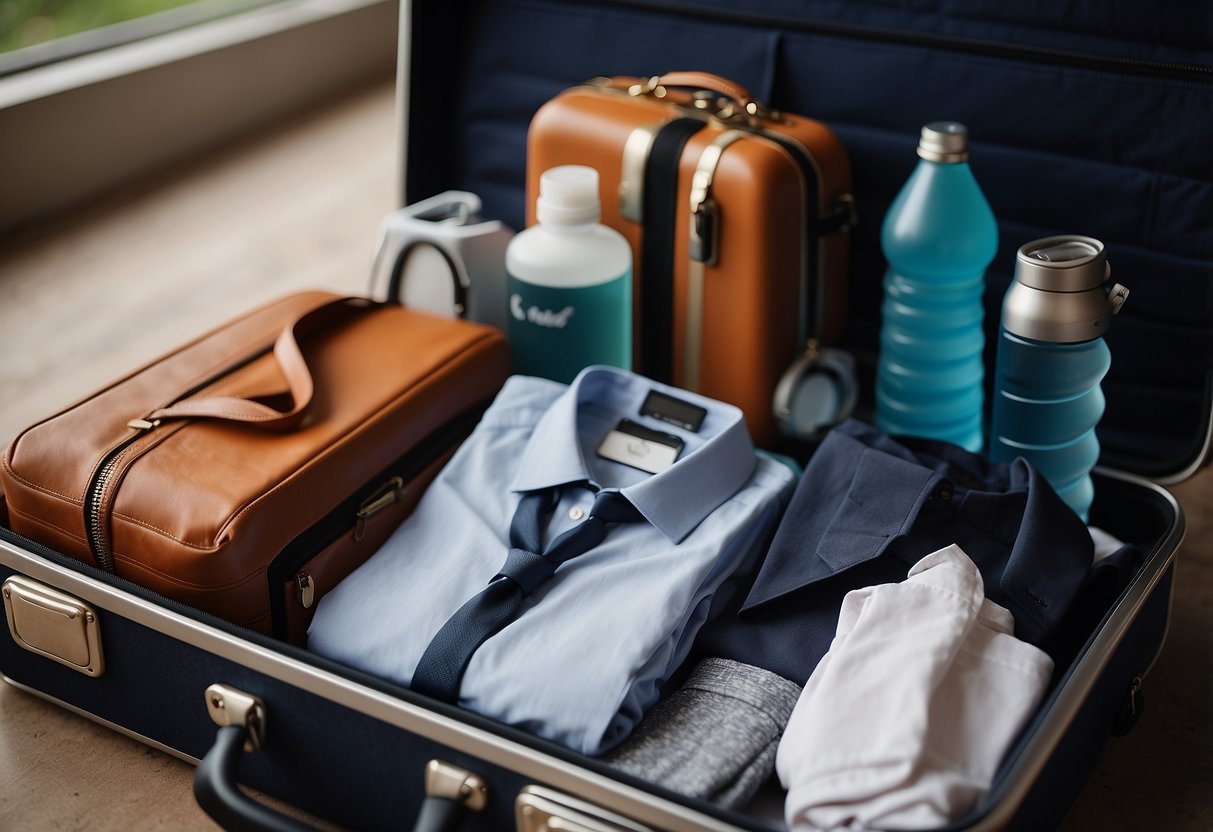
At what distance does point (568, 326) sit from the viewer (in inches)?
41.8

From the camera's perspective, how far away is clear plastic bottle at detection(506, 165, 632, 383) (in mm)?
1022

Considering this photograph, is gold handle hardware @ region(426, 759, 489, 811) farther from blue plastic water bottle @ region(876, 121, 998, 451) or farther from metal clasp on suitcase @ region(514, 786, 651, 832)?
blue plastic water bottle @ region(876, 121, 998, 451)

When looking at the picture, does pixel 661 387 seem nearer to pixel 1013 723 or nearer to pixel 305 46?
pixel 1013 723

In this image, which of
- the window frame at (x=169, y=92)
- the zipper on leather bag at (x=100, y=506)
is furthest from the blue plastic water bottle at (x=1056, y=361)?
the window frame at (x=169, y=92)

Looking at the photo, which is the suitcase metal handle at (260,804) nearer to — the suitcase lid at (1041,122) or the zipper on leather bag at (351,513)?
the zipper on leather bag at (351,513)

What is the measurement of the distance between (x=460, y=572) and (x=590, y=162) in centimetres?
42

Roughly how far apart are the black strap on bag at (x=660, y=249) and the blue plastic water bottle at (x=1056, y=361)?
0.29 metres

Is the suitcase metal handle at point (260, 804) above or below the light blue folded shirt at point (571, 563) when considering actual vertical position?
below

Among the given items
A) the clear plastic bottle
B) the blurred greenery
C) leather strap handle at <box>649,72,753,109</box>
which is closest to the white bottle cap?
the clear plastic bottle

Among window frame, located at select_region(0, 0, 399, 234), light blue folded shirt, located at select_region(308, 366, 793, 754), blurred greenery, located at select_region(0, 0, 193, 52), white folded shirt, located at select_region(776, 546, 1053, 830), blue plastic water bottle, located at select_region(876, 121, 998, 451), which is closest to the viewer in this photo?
white folded shirt, located at select_region(776, 546, 1053, 830)

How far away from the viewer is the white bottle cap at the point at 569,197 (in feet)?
3.32

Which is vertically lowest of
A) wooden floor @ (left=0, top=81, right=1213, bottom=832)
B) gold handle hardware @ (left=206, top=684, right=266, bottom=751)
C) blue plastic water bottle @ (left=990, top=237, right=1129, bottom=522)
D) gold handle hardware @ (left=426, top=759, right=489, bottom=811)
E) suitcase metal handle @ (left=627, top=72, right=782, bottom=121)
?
A: wooden floor @ (left=0, top=81, right=1213, bottom=832)

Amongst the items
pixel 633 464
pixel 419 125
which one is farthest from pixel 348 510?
pixel 419 125

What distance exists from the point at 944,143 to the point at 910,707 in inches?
18.9
